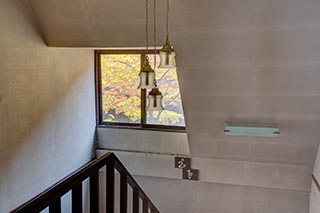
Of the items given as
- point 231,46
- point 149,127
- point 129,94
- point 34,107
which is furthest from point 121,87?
point 231,46

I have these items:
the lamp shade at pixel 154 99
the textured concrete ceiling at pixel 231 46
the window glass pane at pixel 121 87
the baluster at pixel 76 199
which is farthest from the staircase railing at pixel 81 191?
the window glass pane at pixel 121 87

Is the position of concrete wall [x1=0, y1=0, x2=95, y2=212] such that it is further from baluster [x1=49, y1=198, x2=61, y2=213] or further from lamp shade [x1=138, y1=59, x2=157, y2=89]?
→ baluster [x1=49, y1=198, x2=61, y2=213]

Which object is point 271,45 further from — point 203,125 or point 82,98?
point 82,98

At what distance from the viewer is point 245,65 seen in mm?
2842

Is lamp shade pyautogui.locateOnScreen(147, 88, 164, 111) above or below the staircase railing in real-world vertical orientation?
above

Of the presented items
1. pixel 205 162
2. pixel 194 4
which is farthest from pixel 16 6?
pixel 205 162

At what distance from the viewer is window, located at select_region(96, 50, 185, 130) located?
165 inches

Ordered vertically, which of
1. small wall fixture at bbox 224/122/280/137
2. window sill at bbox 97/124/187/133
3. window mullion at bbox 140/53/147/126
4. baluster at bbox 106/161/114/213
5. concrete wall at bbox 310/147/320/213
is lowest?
concrete wall at bbox 310/147/320/213

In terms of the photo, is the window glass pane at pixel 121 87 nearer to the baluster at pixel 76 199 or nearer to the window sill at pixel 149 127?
the window sill at pixel 149 127

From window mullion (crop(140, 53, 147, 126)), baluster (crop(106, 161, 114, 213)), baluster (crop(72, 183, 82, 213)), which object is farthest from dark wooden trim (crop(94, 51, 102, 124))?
baluster (crop(72, 183, 82, 213))

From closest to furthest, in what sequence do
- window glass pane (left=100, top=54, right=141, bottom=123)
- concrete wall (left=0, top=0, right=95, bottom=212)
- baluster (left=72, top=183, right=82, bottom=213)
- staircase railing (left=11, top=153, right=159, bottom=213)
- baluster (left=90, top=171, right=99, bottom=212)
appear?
staircase railing (left=11, top=153, right=159, bottom=213), baluster (left=72, top=183, right=82, bottom=213), baluster (left=90, top=171, right=99, bottom=212), concrete wall (left=0, top=0, right=95, bottom=212), window glass pane (left=100, top=54, right=141, bottom=123)

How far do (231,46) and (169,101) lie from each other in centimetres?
161

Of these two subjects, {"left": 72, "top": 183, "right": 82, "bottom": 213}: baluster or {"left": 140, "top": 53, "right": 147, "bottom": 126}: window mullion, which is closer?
{"left": 72, "top": 183, "right": 82, "bottom": 213}: baluster

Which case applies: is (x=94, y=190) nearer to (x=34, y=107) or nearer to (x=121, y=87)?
(x=34, y=107)
